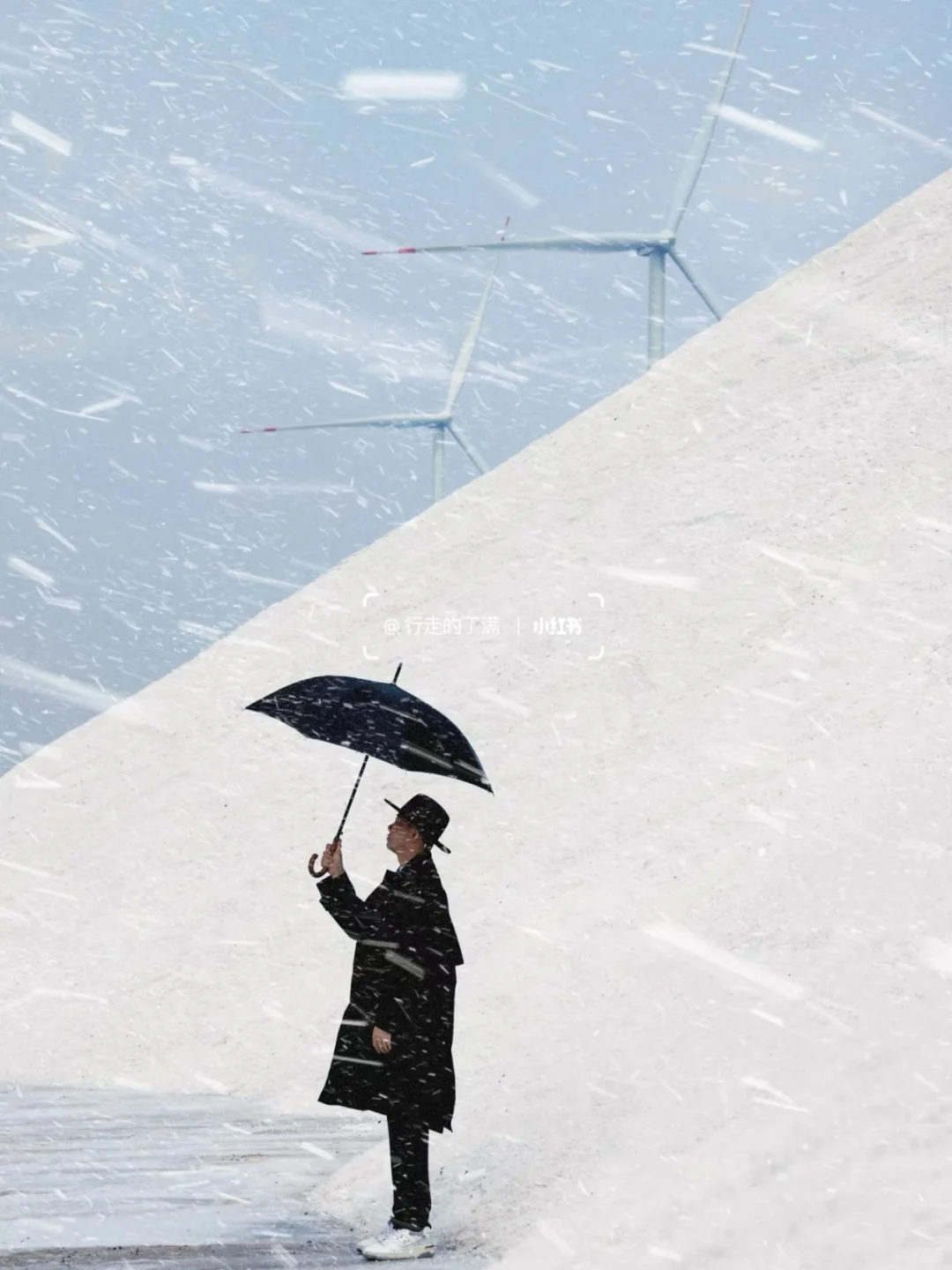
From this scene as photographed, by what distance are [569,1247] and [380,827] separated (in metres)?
10.4

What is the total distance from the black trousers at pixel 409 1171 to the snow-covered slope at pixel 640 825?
16.0 inches

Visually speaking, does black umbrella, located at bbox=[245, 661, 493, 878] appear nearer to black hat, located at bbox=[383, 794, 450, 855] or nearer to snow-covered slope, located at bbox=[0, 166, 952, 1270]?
black hat, located at bbox=[383, 794, 450, 855]

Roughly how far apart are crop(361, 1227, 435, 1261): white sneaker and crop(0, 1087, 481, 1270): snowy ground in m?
0.06

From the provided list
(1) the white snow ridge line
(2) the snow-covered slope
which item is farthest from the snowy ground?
(1) the white snow ridge line

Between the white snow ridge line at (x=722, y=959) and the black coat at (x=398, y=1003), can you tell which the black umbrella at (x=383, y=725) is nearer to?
the black coat at (x=398, y=1003)

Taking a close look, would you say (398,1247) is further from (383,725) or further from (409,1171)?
(383,725)

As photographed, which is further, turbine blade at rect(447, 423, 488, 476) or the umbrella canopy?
turbine blade at rect(447, 423, 488, 476)

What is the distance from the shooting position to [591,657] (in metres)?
17.7

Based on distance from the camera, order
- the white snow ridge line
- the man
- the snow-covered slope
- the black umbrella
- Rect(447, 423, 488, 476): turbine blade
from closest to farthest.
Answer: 1. the man
2. the black umbrella
3. the snow-covered slope
4. the white snow ridge line
5. Rect(447, 423, 488, 476): turbine blade

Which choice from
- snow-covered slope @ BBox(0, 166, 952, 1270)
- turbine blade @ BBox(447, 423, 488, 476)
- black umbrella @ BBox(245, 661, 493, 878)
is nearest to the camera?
black umbrella @ BBox(245, 661, 493, 878)

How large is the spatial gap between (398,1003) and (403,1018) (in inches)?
2.1

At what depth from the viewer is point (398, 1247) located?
4961mm

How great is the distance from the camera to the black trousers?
16.2ft

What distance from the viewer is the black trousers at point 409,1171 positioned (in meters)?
4.95
